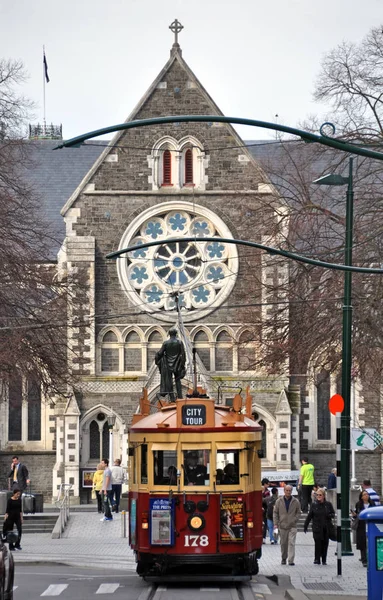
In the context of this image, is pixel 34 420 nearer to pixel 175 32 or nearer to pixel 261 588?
pixel 175 32

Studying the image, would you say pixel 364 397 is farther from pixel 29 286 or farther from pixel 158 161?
pixel 29 286

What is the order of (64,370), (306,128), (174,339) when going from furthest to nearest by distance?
(64,370)
(306,128)
(174,339)

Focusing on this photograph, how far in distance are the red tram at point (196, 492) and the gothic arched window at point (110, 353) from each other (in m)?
23.8

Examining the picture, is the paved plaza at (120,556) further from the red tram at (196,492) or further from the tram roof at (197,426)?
the tram roof at (197,426)

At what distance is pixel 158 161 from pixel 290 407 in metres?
9.25

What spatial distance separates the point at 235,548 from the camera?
73.5ft

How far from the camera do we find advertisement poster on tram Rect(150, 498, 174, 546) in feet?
73.3

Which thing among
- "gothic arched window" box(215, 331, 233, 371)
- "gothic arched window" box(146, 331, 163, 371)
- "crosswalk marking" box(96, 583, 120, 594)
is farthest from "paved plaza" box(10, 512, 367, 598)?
"gothic arched window" box(215, 331, 233, 371)

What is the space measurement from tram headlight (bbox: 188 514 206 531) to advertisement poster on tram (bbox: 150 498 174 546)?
30cm

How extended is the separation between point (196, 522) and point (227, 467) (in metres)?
1.05

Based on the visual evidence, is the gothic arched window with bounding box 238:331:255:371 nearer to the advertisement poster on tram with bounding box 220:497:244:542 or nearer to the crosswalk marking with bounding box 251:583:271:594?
the crosswalk marking with bounding box 251:583:271:594

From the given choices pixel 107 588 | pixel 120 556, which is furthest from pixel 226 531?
pixel 120 556

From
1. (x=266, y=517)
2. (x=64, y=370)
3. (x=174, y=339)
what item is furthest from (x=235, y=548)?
(x=64, y=370)

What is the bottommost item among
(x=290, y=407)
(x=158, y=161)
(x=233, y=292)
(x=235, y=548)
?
(x=235, y=548)
